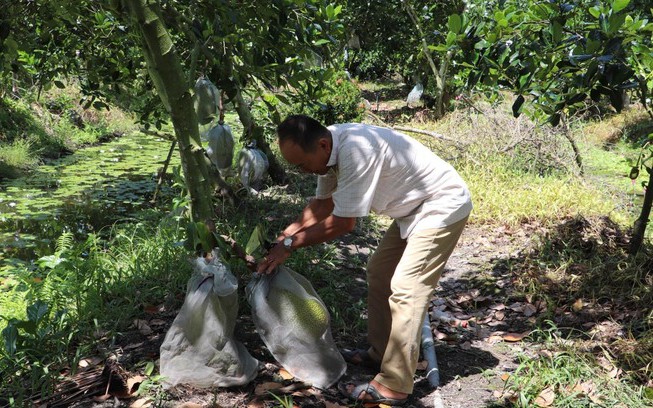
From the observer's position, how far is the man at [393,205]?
2531 millimetres

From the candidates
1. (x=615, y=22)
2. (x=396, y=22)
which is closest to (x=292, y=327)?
(x=615, y=22)

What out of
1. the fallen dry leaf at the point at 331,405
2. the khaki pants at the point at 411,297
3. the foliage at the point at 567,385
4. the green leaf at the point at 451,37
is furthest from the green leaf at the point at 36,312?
the green leaf at the point at 451,37

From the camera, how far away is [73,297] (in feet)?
12.1

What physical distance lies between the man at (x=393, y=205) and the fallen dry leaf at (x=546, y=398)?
1.97 ft

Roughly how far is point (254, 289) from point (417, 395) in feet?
3.25

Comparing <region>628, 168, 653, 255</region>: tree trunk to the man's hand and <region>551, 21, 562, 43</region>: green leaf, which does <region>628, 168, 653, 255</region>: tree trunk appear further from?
the man's hand

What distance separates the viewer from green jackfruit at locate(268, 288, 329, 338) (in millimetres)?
2764

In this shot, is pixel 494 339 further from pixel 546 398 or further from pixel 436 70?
pixel 436 70

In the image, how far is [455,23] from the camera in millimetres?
2887

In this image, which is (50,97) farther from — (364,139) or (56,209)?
(364,139)

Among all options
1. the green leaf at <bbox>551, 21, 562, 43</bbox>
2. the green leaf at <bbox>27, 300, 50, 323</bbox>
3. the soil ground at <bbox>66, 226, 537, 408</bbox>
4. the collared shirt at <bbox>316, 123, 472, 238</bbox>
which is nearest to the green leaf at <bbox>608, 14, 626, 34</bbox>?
the green leaf at <bbox>551, 21, 562, 43</bbox>

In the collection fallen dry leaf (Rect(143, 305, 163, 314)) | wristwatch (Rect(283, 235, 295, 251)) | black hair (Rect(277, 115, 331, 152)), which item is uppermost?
A: black hair (Rect(277, 115, 331, 152))

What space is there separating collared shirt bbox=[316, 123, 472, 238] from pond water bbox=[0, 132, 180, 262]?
4.12m

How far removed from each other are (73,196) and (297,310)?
6.18 metres
